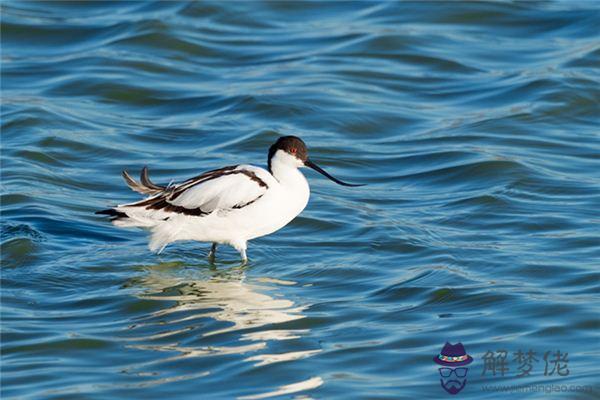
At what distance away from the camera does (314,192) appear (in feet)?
42.0

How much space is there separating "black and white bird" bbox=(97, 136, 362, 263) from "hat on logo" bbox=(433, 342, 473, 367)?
2.46m

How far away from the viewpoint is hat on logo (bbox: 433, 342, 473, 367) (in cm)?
831

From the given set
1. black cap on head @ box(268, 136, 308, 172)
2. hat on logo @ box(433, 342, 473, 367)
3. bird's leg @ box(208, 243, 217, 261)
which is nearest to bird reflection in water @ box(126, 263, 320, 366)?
bird's leg @ box(208, 243, 217, 261)

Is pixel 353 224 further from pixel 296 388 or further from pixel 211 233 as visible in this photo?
pixel 296 388

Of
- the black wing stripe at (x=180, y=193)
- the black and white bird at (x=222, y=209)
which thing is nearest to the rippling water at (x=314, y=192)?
the black and white bird at (x=222, y=209)

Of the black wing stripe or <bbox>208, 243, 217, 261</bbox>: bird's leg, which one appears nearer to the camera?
the black wing stripe

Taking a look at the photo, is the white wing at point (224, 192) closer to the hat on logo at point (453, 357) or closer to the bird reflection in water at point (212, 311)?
the bird reflection in water at point (212, 311)

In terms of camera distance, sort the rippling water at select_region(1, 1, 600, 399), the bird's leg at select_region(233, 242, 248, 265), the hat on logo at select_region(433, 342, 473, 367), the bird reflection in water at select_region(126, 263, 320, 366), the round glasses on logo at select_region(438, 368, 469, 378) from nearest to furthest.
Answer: the round glasses on logo at select_region(438, 368, 469, 378)
the hat on logo at select_region(433, 342, 473, 367)
the rippling water at select_region(1, 1, 600, 399)
the bird reflection in water at select_region(126, 263, 320, 366)
the bird's leg at select_region(233, 242, 248, 265)

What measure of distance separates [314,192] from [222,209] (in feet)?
7.79

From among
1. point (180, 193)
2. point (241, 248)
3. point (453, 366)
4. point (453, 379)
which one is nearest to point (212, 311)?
point (241, 248)

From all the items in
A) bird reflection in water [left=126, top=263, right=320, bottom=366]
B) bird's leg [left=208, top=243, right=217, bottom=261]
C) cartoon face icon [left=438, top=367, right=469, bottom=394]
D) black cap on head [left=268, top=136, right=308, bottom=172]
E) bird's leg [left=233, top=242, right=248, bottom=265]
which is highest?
black cap on head [left=268, top=136, right=308, bottom=172]

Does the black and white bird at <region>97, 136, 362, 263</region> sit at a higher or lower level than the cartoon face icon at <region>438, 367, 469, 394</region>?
higher

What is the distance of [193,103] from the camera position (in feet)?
50.6

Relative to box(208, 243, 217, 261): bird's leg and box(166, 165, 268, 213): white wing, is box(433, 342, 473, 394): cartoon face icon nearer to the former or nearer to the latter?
box(166, 165, 268, 213): white wing
